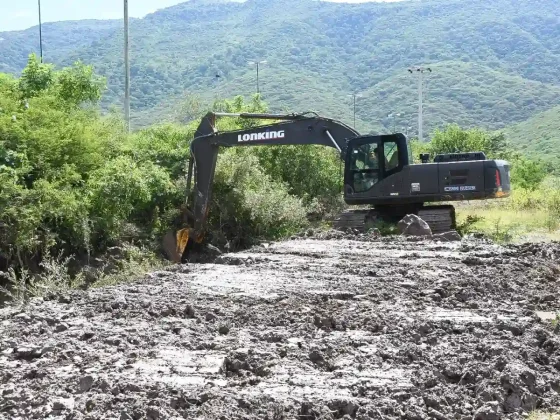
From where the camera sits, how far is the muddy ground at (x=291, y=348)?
5.66m

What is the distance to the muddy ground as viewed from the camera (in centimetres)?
566

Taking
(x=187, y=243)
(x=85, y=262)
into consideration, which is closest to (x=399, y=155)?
(x=187, y=243)

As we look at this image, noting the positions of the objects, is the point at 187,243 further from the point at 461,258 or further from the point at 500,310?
the point at 500,310

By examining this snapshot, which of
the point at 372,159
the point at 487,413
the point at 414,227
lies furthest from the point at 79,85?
the point at 487,413

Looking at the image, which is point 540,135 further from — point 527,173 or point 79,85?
point 79,85

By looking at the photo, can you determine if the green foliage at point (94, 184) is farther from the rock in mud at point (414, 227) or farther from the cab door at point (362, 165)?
the rock in mud at point (414, 227)

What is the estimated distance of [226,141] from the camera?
19.9 m

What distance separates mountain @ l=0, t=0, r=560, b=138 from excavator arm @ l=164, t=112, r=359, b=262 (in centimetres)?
4490

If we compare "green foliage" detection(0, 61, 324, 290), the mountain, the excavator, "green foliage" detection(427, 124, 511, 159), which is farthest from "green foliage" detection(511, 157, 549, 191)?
the mountain

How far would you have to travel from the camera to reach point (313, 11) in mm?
151625

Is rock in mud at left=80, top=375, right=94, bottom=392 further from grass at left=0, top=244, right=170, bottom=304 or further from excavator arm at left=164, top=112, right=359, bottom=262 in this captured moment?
excavator arm at left=164, top=112, right=359, bottom=262

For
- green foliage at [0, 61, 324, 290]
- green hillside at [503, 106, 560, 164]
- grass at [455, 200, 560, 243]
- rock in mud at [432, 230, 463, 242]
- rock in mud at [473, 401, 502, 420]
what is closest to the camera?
rock in mud at [473, 401, 502, 420]

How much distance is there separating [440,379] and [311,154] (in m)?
21.1

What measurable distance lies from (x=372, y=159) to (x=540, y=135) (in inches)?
2341
